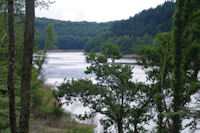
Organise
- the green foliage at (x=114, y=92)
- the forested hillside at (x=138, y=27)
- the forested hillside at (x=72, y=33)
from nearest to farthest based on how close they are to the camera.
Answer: the green foliage at (x=114, y=92) < the forested hillside at (x=138, y=27) < the forested hillside at (x=72, y=33)

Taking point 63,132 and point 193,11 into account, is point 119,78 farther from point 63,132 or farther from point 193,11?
point 63,132

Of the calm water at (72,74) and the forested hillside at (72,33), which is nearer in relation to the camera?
the calm water at (72,74)

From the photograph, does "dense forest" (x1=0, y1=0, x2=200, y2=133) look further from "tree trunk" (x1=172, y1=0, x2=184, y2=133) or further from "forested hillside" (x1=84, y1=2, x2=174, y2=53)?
"forested hillside" (x1=84, y1=2, x2=174, y2=53)

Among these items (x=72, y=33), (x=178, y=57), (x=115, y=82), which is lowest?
(x=115, y=82)

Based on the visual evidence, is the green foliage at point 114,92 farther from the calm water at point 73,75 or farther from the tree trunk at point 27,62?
the tree trunk at point 27,62

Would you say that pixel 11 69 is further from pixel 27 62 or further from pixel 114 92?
pixel 114 92

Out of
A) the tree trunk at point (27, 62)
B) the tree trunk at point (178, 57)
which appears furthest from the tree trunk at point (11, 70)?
the tree trunk at point (178, 57)

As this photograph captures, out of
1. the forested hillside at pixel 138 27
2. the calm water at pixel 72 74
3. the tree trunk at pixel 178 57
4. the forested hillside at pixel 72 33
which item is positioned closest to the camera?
the tree trunk at pixel 178 57

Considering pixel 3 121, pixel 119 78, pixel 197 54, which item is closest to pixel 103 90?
pixel 119 78

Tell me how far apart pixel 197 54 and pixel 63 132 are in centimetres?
1511

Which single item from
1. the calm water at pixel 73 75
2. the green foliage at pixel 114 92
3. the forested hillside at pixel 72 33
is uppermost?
the forested hillside at pixel 72 33

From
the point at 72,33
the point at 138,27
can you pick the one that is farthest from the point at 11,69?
the point at 72,33

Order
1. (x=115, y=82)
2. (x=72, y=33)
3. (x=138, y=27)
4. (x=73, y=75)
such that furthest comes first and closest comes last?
(x=72, y=33), (x=138, y=27), (x=73, y=75), (x=115, y=82)

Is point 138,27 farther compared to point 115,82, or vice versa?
point 138,27
